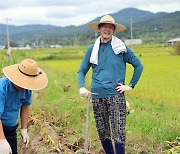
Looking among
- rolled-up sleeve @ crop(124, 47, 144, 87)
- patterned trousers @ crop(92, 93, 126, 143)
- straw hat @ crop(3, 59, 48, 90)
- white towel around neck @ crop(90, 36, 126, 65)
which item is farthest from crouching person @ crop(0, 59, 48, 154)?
rolled-up sleeve @ crop(124, 47, 144, 87)

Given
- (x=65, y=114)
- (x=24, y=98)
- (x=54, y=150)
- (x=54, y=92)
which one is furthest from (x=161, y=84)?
(x=24, y=98)

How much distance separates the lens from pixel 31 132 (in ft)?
19.4

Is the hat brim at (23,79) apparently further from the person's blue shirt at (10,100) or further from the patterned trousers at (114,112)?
the patterned trousers at (114,112)

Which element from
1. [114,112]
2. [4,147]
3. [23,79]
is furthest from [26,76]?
[114,112]

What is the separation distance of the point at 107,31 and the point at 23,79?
126cm

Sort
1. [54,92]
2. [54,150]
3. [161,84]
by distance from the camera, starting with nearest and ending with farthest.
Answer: [54,150], [54,92], [161,84]

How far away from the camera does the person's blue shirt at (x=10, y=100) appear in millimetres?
3215

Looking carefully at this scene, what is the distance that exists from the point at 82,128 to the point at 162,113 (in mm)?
2303

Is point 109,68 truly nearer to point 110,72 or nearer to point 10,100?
point 110,72

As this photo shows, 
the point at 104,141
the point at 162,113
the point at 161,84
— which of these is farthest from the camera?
the point at 161,84

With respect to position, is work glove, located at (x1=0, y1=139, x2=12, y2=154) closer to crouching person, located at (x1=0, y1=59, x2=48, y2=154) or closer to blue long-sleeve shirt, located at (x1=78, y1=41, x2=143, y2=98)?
crouching person, located at (x1=0, y1=59, x2=48, y2=154)

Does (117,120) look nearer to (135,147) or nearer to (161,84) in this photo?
(135,147)

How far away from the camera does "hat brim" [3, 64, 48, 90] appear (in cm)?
316

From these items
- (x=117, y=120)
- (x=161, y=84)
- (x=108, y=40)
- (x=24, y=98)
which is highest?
(x=108, y=40)
